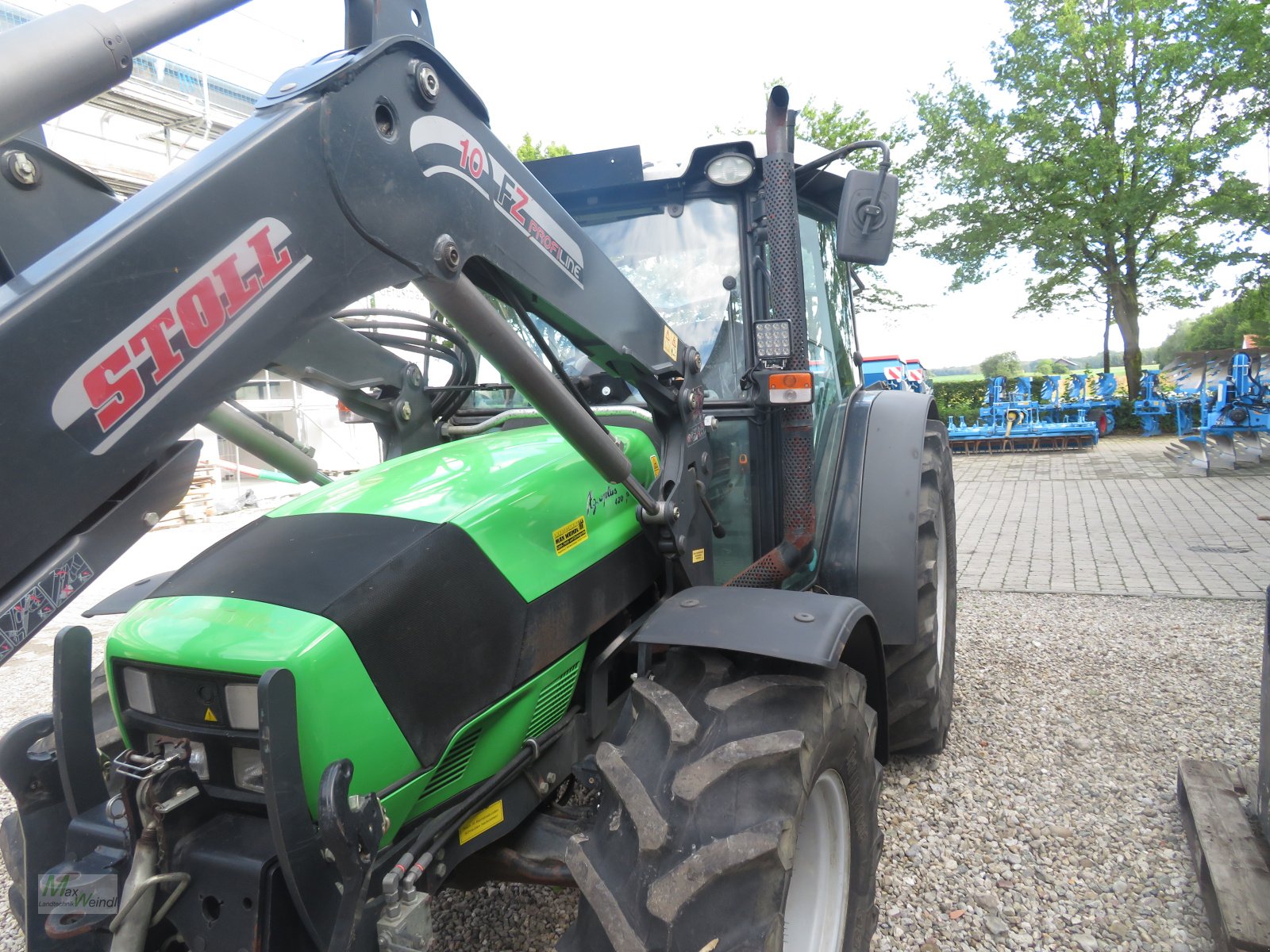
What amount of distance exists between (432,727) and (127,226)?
104cm

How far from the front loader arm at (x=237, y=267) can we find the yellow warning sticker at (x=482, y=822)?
2.86 ft

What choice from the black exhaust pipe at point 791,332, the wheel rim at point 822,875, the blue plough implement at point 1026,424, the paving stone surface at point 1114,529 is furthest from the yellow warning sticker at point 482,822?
the blue plough implement at point 1026,424

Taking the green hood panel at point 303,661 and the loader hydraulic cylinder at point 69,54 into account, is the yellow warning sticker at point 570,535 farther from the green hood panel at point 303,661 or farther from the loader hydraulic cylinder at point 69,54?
the loader hydraulic cylinder at point 69,54

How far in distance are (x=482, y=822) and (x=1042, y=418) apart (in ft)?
58.3

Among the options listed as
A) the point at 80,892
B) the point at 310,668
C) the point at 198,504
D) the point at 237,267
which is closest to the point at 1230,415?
the point at 310,668

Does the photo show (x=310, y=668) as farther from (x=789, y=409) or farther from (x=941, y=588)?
(x=941, y=588)

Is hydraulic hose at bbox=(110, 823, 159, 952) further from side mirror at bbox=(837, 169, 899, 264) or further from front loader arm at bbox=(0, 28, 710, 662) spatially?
side mirror at bbox=(837, 169, 899, 264)

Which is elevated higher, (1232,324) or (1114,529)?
(1232,324)

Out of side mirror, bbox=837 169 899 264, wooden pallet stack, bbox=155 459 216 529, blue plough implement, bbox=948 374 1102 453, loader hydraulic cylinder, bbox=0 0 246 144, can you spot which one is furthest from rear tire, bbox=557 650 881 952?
blue plough implement, bbox=948 374 1102 453

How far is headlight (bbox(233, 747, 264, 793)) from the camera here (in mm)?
1510

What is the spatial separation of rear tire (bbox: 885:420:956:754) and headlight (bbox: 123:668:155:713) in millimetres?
2101

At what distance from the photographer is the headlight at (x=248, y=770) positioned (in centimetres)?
151

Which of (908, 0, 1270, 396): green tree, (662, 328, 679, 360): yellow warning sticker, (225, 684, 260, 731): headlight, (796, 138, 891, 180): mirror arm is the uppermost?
(908, 0, 1270, 396): green tree

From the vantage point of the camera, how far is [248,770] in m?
1.52
